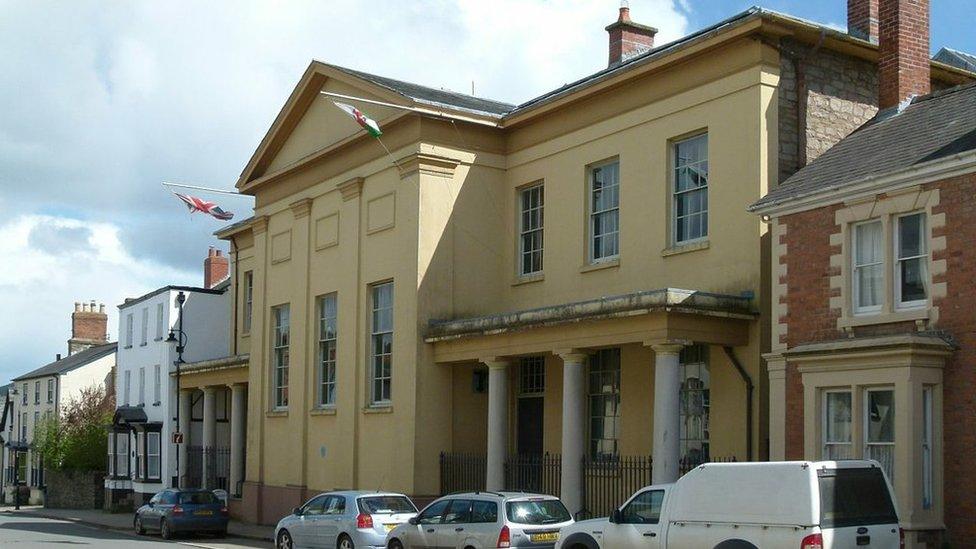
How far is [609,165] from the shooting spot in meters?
26.5

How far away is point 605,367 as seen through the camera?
85.6 feet

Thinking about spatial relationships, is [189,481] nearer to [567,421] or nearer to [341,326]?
[341,326]

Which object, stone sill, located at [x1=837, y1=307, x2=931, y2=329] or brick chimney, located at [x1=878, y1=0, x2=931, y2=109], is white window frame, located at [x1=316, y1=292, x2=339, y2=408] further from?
stone sill, located at [x1=837, y1=307, x2=931, y2=329]

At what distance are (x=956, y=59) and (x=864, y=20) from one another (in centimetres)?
464

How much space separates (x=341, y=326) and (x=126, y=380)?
19.3m

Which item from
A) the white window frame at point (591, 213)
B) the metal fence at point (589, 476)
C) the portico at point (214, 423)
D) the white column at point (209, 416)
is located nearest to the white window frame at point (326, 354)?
the portico at point (214, 423)

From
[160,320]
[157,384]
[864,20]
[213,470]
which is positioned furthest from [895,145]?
[157,384]

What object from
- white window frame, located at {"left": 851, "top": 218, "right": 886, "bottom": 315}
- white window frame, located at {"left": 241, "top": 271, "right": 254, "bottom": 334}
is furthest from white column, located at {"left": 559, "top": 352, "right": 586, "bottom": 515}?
white window frame, located at {"left": 241, "top": 271, "right": 254, "bottom": 334}

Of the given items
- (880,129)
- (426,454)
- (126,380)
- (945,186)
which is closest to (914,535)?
(945,186)

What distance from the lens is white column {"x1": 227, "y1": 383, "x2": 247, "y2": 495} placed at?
38812 mm

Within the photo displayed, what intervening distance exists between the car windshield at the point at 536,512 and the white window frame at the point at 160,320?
27.3m

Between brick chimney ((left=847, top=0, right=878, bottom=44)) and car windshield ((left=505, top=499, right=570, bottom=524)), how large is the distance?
10508 millimetres

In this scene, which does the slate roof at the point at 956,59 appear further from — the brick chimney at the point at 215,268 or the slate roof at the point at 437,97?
the brick chimney at the point at 215,268

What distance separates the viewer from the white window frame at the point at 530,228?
28297 millimetres
